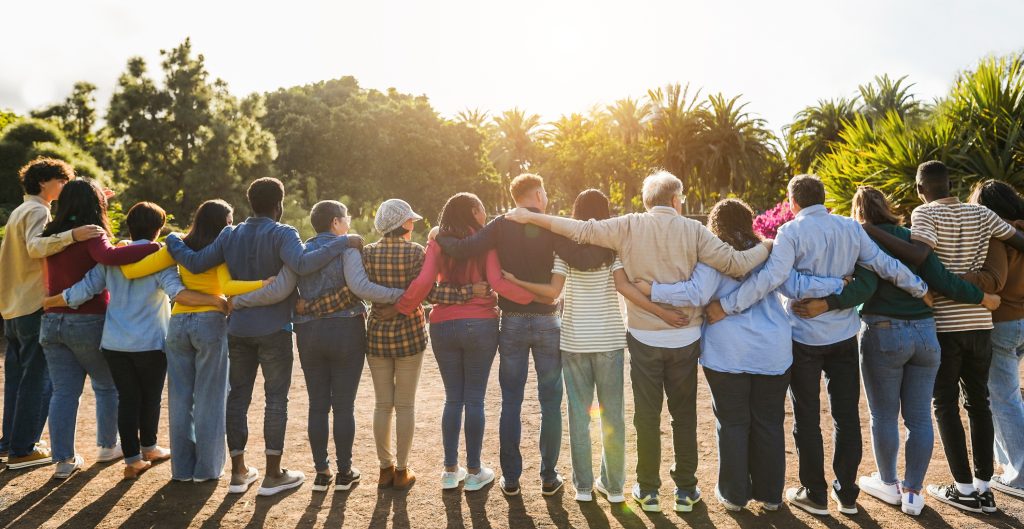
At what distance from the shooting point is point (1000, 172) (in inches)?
316

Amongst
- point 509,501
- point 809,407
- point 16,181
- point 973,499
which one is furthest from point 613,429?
point 16,181

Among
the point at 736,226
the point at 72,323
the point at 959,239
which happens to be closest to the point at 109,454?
the point at 72,323

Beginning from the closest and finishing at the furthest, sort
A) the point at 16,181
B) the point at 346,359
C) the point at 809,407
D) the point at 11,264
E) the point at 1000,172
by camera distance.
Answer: the point at 809,407 → the point at 346,359 → the point at 11,264 → the point at 1000,172 → the point at 16,181

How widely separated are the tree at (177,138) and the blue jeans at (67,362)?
1857cm

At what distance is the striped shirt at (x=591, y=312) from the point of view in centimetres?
388

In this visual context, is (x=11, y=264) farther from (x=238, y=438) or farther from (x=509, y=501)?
(x=509, y=501)

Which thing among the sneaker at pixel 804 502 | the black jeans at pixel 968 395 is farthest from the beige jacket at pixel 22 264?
the black jeans at pixel 968 395

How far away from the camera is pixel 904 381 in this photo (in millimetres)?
3922

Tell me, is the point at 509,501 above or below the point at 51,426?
below

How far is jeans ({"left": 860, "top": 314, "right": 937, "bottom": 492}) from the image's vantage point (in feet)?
12.5

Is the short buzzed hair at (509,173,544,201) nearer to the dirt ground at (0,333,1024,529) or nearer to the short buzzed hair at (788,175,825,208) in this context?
the short buzzed hair at (788,175,825,208)

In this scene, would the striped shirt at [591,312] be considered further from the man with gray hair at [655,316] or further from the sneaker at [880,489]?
the sneaker at [880,489]

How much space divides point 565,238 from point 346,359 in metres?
1.55

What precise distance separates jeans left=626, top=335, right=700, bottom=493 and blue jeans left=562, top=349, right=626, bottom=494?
108mm
